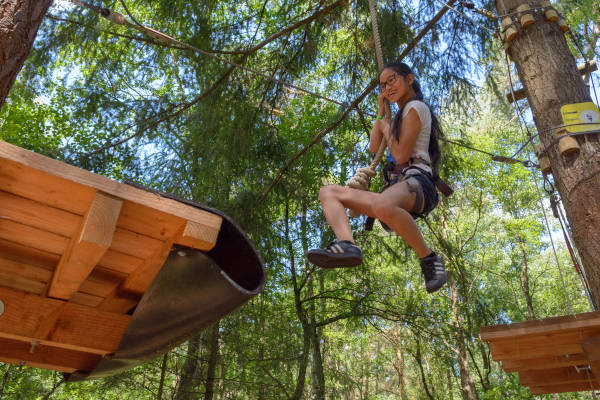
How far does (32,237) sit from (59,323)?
17.4 inches

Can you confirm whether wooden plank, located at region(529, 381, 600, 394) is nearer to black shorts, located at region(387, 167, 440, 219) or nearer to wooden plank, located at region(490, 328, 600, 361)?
wooden plank, located at region(490, 328, 600, 361)

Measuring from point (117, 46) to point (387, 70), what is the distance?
356cm

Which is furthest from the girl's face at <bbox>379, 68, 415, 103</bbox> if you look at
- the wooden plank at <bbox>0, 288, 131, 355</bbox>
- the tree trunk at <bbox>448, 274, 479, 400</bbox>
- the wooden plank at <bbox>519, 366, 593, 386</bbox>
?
the tree trunk at <bbox>448, 274, 479, 400</bbox>

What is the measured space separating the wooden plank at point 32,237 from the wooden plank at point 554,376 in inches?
131

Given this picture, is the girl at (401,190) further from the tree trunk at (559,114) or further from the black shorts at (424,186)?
the tree trunk at (559,114)

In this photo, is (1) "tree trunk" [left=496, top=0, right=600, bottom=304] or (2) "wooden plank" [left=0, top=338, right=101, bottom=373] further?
(1) "tree trunk" [left=496, top=0, right=600, bottom=304]

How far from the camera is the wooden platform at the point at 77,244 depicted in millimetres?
1237

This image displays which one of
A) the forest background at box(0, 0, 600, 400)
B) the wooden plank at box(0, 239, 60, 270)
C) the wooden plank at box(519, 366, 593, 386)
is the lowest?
the wooden plank at box(519, 366, 593, 386)

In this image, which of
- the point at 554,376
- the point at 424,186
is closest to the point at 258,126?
the point at 424,186

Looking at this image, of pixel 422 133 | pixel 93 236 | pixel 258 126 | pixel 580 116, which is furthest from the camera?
pixel 258 126

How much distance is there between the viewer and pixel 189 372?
7027mm

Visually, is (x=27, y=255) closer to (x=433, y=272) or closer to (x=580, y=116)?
(x=433, y=272)

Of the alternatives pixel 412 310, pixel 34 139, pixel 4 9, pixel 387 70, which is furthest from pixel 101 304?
pixel 34 139

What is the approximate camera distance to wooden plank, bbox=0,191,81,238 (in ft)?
4.24
